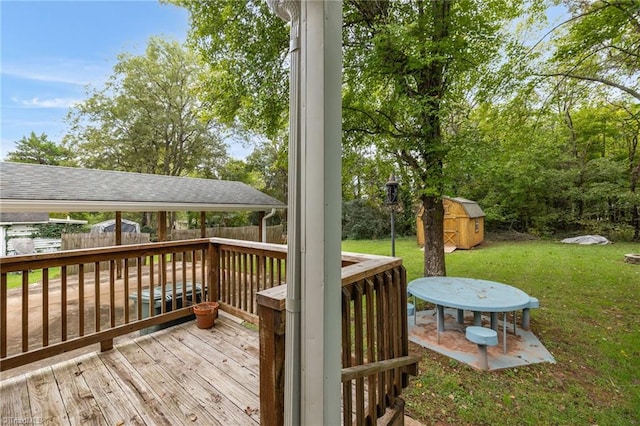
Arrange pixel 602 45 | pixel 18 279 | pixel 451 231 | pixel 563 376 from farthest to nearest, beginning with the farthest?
pixel 451 231, pixel 18 279, pixel 602 45, pixel 563 376

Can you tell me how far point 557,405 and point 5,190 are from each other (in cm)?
866

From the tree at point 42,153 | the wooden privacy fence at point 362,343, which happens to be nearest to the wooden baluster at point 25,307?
the wooden privacy fence at point 362,343

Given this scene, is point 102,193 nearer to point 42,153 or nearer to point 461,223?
point 42,153

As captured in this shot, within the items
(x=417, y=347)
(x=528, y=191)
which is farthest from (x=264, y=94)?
(x=528, y=191)

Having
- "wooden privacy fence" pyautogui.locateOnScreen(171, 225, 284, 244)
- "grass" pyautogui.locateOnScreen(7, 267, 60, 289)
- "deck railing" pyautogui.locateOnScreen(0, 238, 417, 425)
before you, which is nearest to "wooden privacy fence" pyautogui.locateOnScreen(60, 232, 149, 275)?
"grass" pyautogui.locateOnScreen(7, 267, 60, 289)

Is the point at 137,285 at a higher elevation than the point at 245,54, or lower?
lower

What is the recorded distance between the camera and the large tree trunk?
5.55 m

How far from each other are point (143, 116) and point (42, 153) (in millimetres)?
5188

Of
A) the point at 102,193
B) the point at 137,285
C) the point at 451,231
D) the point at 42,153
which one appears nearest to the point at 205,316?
the point at 137,285

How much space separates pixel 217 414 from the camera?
1.88m

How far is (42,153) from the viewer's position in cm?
1330

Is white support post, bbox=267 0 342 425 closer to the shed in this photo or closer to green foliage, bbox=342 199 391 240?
the shed

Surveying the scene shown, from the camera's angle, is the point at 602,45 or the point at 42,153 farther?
the point at 42,153

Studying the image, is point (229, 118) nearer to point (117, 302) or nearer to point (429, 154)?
point (429, 154)
